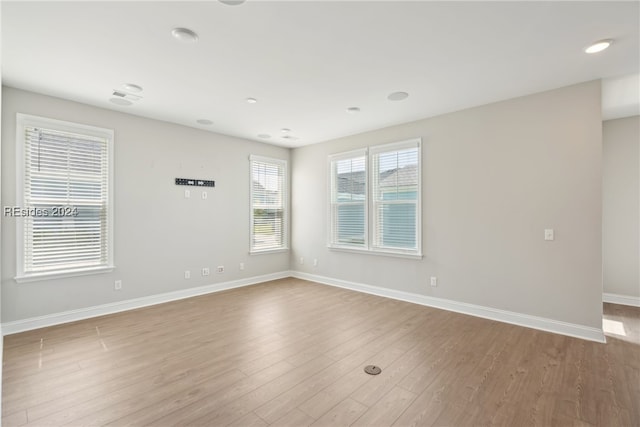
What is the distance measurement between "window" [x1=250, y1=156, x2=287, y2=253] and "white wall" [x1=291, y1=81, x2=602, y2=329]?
2299mm

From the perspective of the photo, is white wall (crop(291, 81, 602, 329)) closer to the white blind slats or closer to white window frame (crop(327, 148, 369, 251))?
white window frame (crop(327, 148, 369, 251))

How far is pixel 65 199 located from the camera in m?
3.71

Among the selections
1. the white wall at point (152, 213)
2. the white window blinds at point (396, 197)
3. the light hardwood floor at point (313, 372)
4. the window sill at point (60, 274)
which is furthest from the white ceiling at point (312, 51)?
the light hardwood floor at point (313, 372)

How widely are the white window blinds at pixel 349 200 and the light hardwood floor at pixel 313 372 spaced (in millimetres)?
1809

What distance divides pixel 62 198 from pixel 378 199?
4454 mm

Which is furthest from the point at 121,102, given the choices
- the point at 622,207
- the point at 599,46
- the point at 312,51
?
the point at 622,207

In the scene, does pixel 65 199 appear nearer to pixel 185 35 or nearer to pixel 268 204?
pixel 185 35

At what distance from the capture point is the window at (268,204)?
19.0 feet

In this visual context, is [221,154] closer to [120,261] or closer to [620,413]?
[120,261]

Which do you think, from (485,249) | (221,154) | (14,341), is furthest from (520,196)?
(14,341)

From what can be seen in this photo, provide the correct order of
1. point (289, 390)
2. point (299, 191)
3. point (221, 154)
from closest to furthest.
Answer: point (289, 390)
point (221, 154)
point (299, 191)

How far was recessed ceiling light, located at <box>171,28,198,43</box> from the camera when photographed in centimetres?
233

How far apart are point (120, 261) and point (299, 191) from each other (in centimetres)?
340

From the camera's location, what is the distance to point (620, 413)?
2035mm
